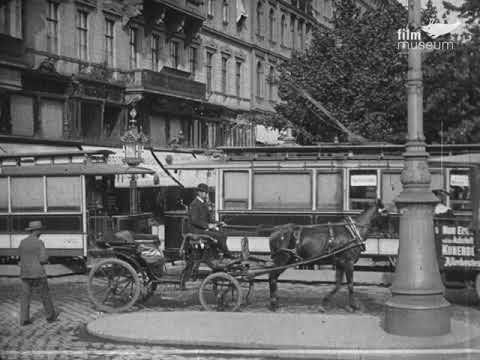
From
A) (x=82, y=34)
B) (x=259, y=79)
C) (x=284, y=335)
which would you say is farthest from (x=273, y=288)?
(x=259, y=79)

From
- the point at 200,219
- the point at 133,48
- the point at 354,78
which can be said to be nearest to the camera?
the point at 200,219

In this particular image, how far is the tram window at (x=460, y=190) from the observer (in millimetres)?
14444

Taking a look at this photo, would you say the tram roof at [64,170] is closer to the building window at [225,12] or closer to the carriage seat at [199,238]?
the carriage seat at [199,238]

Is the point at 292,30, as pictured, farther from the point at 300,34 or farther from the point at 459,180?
the point at 459,180

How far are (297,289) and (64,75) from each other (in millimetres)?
16137

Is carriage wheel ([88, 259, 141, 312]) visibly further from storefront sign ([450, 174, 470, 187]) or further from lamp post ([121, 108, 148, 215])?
lamp post ([121, 108, 148, 215])

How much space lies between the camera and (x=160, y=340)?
390 inches

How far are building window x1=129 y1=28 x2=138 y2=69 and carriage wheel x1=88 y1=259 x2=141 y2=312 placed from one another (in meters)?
21.6

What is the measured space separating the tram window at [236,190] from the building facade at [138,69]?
1103 cm

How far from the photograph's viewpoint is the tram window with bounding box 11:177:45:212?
723 inches

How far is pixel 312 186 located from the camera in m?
17.1

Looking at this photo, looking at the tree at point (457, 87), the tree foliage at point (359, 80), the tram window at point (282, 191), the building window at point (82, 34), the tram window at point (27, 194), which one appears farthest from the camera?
the building window at point (82, 34)

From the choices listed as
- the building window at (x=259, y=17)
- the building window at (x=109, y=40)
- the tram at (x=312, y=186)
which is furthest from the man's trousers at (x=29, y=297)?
the building window at (x=259, y=17)

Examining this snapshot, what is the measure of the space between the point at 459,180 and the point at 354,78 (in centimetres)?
1324
